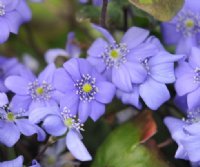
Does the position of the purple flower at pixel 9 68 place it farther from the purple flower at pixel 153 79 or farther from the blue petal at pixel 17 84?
the purple flower at pixel 153 79

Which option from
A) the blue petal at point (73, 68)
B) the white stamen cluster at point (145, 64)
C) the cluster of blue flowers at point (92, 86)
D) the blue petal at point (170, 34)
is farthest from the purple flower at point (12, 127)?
the blue petal at point (170, 34)

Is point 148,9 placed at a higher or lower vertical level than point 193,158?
higher

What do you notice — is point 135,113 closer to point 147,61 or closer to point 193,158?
point 147,61

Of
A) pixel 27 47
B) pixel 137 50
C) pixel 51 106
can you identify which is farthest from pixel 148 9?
pixel 27 47

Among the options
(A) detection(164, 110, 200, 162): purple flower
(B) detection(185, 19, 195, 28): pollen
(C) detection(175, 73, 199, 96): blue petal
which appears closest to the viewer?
(A) detection(164, 110, 200, 162): purple flower

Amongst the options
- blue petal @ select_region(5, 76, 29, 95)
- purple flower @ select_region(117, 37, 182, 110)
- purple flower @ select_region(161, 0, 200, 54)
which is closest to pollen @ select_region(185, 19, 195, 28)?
purple flower @ select_region(161, 0, 200, 54)

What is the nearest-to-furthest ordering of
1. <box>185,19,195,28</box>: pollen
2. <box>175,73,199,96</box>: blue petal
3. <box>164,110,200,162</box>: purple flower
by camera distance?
<box>164,110,200,162</box>: purple flower → <box>175,73,199,96</box>: blue petal → <box>185,19,195,28</box>: pollen

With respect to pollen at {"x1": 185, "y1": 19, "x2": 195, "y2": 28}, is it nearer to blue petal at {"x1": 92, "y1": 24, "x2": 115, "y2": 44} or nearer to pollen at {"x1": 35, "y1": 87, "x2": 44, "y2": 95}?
blue petal at {"x1": 92, "y1": 24, "x2": 115, "y2": 44}
